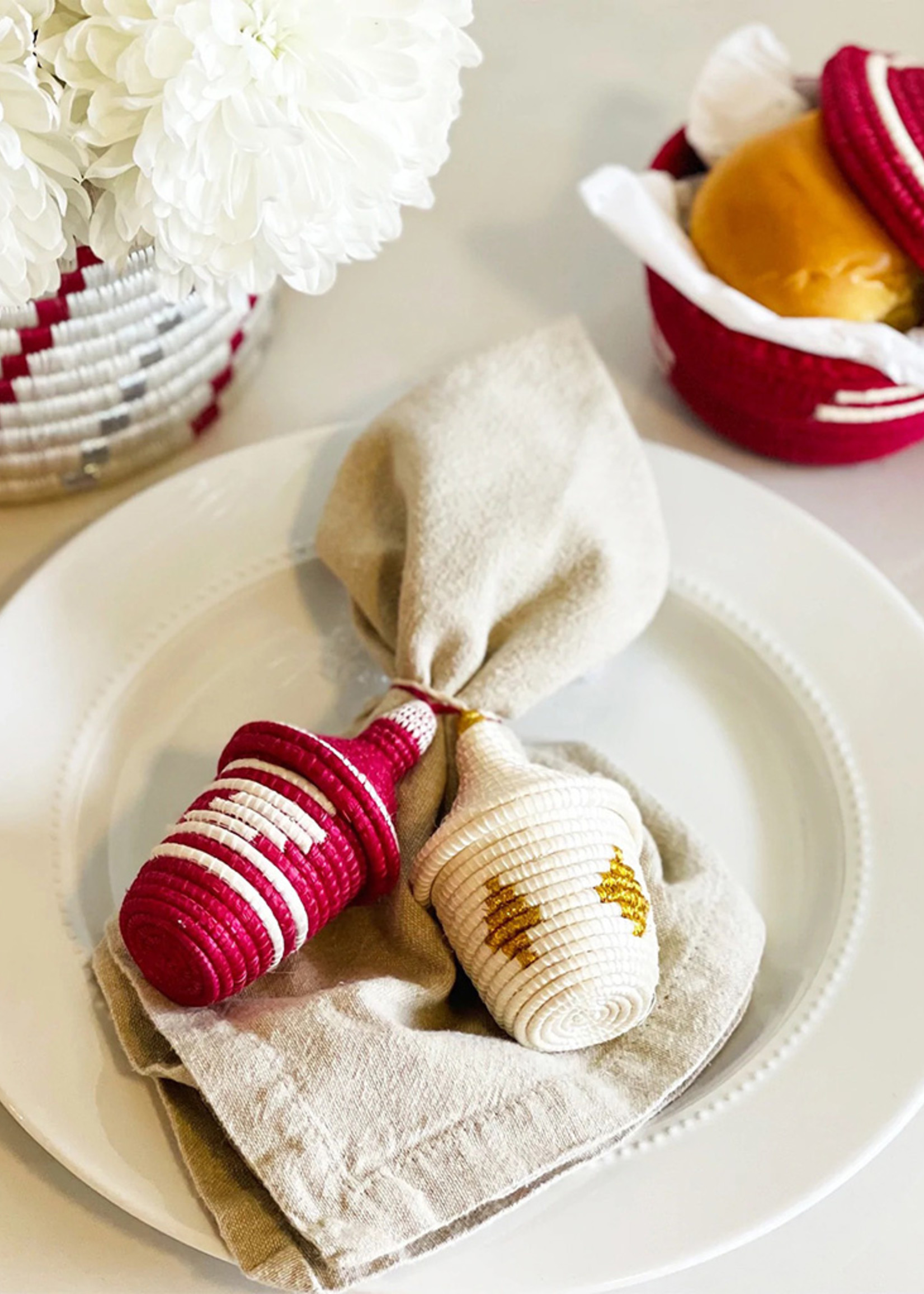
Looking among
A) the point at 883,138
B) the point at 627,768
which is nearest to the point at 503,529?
the point at 627,768

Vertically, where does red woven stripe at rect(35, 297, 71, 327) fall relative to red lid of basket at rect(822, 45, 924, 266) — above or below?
above

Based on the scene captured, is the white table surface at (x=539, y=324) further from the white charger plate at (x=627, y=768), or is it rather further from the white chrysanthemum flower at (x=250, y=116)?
the white chrysanthemum flower at (x=250, y=116)

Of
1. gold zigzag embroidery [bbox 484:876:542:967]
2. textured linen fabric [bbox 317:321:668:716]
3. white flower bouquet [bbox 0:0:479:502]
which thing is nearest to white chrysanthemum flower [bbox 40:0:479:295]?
white flower bouquet [bbox 0:0:479:502]

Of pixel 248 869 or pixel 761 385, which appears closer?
pixel 248 869

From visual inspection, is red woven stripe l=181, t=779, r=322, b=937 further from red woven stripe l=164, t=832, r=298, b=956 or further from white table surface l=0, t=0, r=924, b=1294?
white table surface l=0, t=0, r=924, b=1294

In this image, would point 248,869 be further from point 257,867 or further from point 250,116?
point 250,116

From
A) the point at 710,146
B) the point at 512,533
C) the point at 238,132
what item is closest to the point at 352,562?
the point at 512,533
